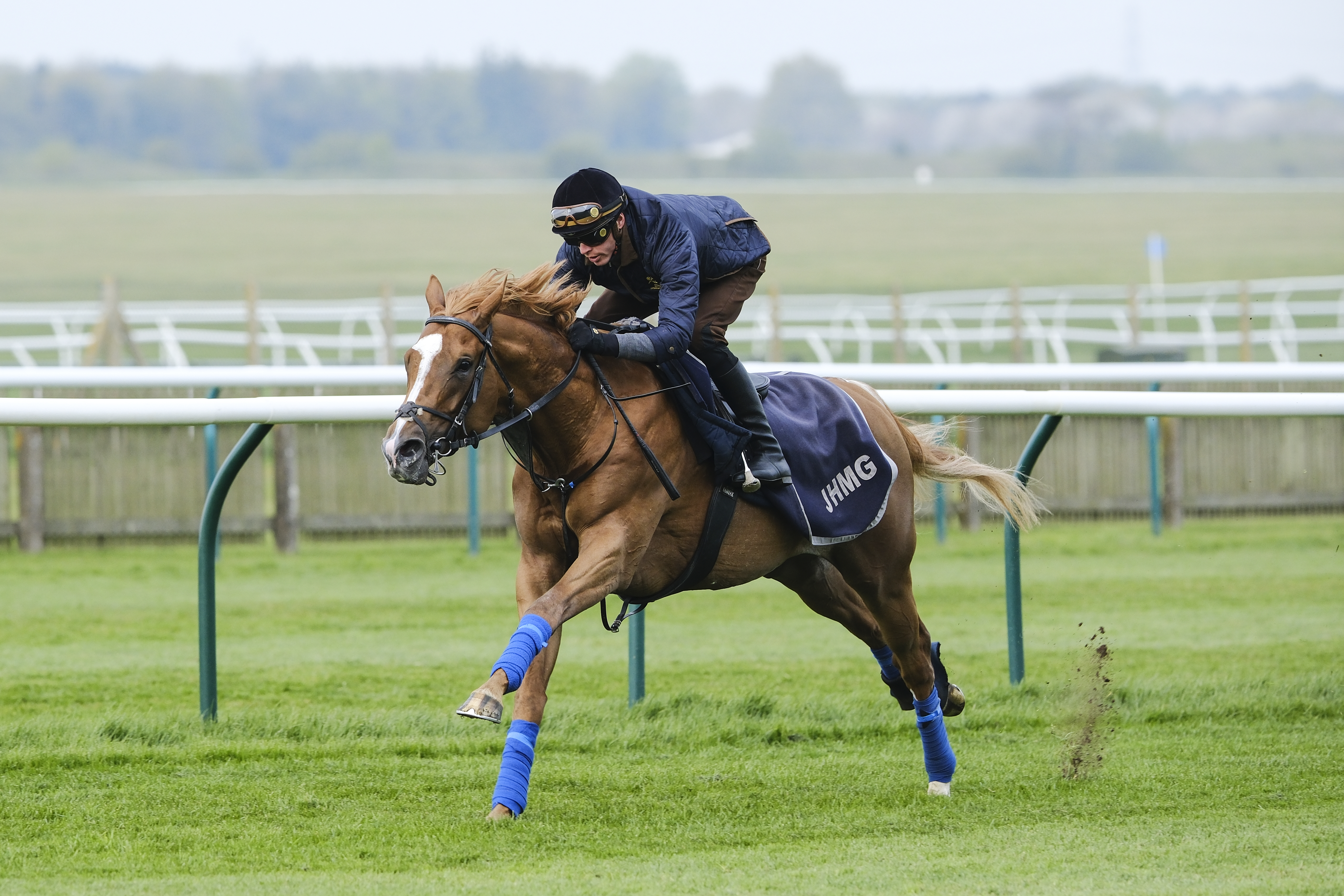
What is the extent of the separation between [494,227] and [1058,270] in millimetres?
20604

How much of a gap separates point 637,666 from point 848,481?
154 cm

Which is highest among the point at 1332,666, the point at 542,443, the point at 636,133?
the point at 636,133

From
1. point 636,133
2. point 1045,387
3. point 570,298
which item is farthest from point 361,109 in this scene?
point 570,298

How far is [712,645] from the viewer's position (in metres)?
7.82

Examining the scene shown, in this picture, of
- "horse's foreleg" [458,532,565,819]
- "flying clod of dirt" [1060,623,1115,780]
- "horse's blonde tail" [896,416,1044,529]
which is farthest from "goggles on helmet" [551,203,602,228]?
"flying clod of dirt" [1060,623,1115,780]

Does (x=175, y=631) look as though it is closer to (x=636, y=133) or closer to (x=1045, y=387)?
(x=1045, y=387)

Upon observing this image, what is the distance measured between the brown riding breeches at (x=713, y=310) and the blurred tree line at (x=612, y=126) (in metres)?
67.4

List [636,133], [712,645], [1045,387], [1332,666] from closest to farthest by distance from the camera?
[1332,666], [712,645], [1045,387], [636,133]

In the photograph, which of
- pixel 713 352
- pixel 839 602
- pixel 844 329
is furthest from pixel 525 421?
pixel 844 329

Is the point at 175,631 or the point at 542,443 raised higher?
the point at 542,443

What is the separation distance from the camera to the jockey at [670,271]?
14.1 ft

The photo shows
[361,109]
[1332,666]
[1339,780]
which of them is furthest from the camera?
[361,109]

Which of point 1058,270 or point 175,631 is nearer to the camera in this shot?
point 175,631

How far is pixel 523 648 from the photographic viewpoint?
396 centimetres
